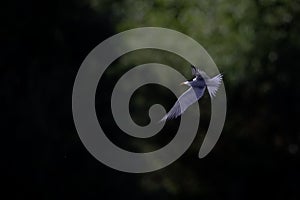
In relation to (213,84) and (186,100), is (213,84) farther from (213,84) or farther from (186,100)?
(186,100)

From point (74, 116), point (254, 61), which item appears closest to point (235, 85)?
point (254, 61)

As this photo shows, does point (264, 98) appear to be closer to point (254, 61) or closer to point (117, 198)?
point (254, 61)

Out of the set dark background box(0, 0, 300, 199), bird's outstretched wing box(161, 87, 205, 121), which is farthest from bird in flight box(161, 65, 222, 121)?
dark background box(0, 0, 300, 199)

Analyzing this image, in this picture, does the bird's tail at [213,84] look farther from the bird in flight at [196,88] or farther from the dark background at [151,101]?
the dark background at [151,101]

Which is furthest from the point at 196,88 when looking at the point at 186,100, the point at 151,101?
the point at 151,101

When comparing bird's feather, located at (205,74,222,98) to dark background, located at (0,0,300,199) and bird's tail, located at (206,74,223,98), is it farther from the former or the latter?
dark background, located at (0,0,300,199)

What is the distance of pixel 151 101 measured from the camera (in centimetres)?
884

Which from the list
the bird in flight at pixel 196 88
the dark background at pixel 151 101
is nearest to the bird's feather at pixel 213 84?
the bird in flight at pixel 196 88

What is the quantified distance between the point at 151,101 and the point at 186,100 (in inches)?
181

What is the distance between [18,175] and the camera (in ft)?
27.7

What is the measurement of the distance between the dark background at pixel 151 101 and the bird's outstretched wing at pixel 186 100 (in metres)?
4.17

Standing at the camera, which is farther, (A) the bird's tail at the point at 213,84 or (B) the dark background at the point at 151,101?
(B) the dark background at the point at 151,101

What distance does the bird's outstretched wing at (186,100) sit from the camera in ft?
13.8

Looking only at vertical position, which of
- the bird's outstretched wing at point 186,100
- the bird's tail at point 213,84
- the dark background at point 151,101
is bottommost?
the bird's outstretched wing at point 186,100
